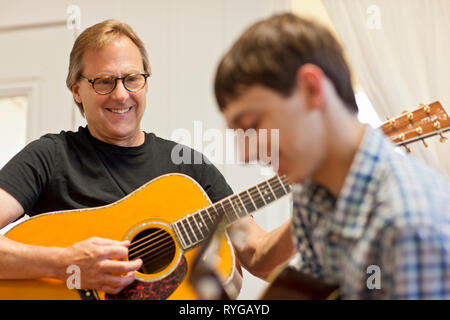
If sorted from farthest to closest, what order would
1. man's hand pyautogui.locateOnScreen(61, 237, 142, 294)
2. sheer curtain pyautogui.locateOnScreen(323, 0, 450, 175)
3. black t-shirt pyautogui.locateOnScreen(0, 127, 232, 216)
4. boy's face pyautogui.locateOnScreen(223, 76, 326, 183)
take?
sheer curtain pyautogui.locateOnScreen(323, 0, 450, 175) < black t-shirt pyautogui.locateOnScreen(0, 127, 232, 216) < man's hand pyautogui.locateOnScreen(61, 237, 142, 294) < boy's face pyautogui.locateOnScreen(223, 76, 326, 183)

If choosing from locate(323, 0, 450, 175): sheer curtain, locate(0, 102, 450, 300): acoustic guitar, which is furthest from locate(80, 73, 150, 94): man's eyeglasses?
locate(323, 0, 450, 175): sheer curtain

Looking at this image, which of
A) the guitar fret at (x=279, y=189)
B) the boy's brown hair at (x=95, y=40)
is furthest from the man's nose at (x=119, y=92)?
the guitar fret at (x=279, y=189)

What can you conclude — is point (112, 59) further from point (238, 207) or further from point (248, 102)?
point (248, 102)

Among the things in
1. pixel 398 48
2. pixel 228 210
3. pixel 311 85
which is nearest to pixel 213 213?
pixel 228 210

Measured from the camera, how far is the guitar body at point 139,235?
1129 mm

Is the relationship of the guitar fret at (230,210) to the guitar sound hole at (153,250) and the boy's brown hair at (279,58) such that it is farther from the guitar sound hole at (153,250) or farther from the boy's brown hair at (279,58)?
the boy's brown hair at (279,58)

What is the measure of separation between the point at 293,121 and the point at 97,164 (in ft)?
2.84

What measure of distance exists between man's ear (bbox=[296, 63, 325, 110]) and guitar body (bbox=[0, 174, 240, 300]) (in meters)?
0.58

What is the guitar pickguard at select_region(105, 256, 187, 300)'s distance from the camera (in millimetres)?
1110

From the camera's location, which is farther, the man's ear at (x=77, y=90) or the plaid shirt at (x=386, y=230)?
the man's ear at (x=77, y=90)

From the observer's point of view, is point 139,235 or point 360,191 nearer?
point 360,191

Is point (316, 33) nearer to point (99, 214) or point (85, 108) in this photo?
point (99, 214)

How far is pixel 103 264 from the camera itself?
3.59 feet

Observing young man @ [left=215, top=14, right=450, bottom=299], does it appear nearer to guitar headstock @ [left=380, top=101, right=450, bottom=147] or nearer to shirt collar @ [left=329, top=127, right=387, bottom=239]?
shirt collar @ [left=329, top=127, right=387, bottom=239]
